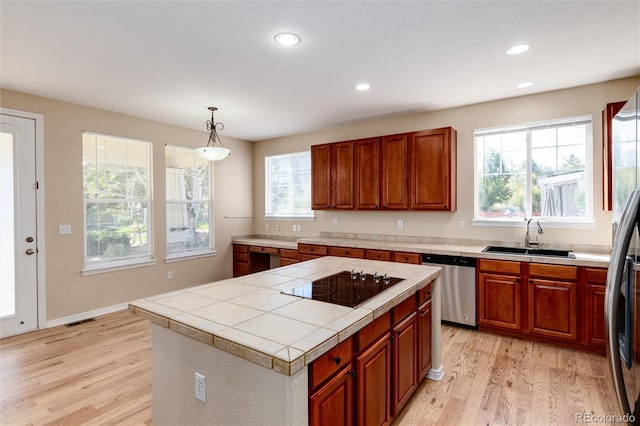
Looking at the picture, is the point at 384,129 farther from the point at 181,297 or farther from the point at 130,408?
the point at 130,408

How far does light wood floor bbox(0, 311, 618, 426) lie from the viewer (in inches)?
87.4

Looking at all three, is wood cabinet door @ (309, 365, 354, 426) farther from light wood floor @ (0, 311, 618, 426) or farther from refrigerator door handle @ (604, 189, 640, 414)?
refrigerator door handle @ (604, 189, 640, 414)

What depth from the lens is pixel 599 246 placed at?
3412 mm

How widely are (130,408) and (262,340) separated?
68.9 inches

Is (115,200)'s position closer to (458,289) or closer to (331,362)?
(331,362)

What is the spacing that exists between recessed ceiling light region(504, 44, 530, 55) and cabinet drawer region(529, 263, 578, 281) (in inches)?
77.5

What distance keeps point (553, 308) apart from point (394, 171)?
7.52 feet

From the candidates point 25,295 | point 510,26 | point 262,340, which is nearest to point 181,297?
point 262,340

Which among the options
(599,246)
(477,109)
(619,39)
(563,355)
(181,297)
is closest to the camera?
(181,297)

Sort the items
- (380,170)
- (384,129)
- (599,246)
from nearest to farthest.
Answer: (599,246)
(380,170)
(384,129)

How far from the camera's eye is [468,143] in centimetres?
418

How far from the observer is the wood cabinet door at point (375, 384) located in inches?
63.9

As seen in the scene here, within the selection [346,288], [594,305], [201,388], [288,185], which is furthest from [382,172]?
[201,388]

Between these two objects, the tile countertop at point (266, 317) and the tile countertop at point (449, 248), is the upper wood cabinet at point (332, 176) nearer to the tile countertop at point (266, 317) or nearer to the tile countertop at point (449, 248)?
the tile countertop at point (449, 248)
